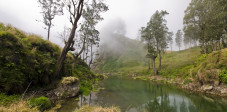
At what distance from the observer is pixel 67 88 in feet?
35.7

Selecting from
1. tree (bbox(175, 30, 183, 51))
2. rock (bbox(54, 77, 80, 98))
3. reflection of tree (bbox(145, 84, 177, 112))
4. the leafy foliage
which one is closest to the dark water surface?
reflection of tree (bbox(145, 84, 177, 112))

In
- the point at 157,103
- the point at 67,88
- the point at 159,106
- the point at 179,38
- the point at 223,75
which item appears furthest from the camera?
the point at 179,38

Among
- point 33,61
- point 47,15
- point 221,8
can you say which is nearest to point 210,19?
point 221,8

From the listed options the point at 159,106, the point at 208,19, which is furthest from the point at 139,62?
the point at 159,106

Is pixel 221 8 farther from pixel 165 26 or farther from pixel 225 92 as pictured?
pixel 225 92

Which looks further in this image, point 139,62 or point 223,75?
point 139,62

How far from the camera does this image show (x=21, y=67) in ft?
26.1

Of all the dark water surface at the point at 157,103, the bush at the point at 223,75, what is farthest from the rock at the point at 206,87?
the dark water surface at the point at 157,103

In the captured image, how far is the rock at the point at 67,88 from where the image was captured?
999 cm

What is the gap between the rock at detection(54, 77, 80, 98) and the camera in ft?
32.8

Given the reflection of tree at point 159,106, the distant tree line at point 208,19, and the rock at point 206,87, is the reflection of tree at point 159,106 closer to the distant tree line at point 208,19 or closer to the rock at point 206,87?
the rock at point 206,87

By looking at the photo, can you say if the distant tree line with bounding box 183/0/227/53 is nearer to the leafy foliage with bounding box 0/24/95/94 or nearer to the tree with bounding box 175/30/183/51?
the leafy foliage with bounding box 0/24/95/94

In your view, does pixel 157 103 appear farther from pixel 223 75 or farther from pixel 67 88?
pixel 223 75

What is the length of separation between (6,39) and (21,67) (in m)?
2.41
